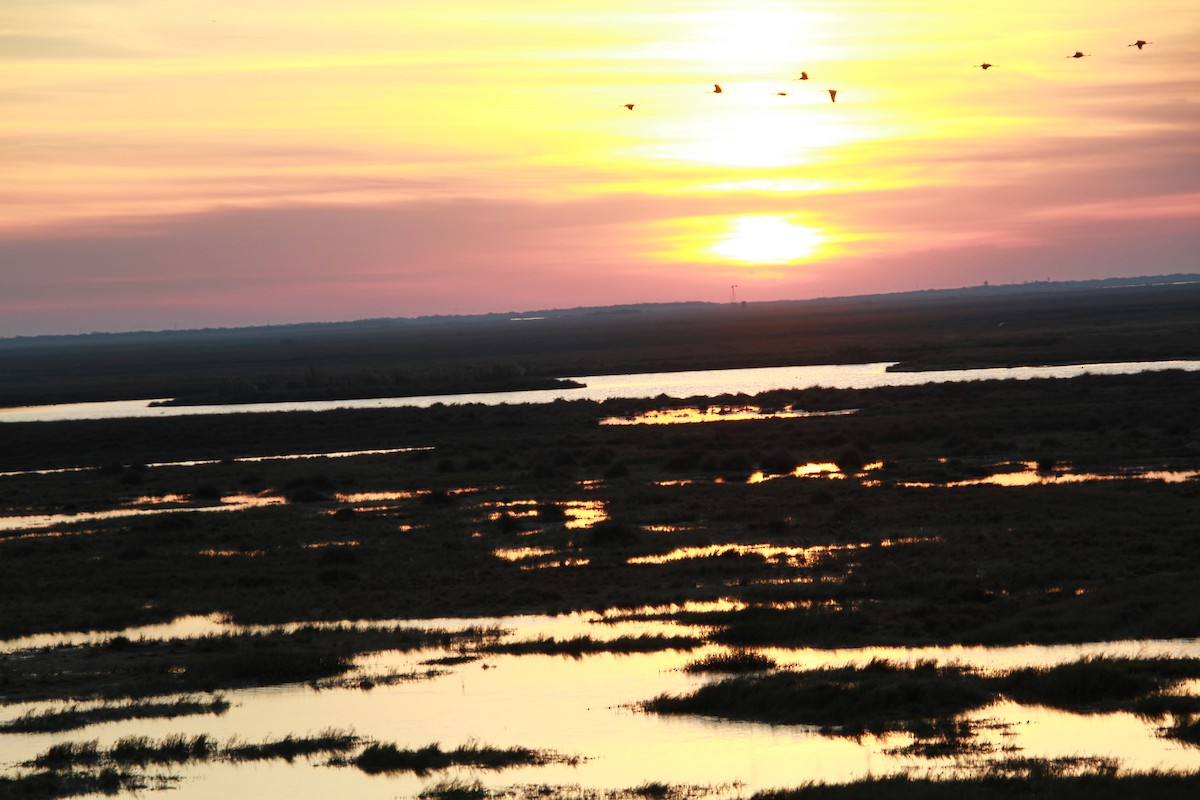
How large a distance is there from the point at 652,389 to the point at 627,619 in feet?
257

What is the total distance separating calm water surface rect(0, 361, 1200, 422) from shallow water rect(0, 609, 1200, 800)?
68323 millimetres

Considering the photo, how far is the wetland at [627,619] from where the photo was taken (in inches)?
703

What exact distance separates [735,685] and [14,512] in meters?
34.1

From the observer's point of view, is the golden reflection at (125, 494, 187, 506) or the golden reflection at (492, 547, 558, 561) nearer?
the golden reflection at (492, 547, 558, 561)

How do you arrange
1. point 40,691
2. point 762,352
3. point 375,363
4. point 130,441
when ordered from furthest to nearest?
point 375,363, point 762,352, point 130,441, point 40,691

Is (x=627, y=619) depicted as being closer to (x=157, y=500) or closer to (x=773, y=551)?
(x=773, y=551)

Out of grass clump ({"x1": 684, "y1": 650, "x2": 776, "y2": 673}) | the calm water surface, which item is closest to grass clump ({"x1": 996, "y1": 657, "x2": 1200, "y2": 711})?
grass clump ({"x1": 684, "y1": 650, "x2": 776, "y2": 673})

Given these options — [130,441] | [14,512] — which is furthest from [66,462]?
[14,512]

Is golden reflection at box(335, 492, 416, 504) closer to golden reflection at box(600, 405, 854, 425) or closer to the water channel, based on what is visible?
the water channel

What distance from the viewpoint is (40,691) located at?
891 inches

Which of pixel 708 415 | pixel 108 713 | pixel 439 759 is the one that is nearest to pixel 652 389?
pixel 708 415

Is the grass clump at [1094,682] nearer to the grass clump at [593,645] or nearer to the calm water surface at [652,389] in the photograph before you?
the grass clump at [593,645]

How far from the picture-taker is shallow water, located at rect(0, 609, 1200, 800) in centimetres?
1719

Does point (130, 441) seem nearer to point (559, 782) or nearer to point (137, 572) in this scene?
point (137, 572)
